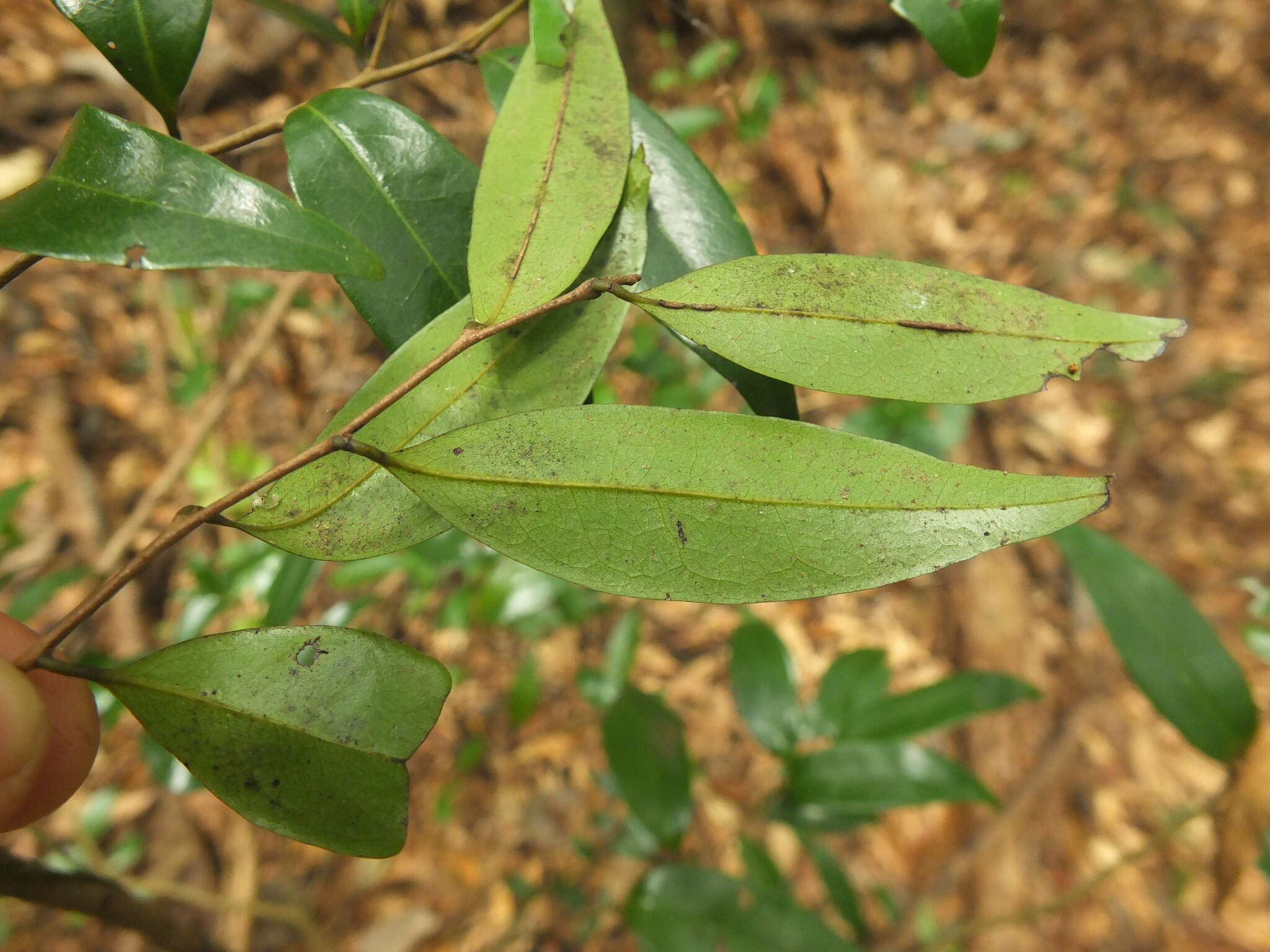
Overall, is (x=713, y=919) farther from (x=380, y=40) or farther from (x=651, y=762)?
(x=380, y=40)

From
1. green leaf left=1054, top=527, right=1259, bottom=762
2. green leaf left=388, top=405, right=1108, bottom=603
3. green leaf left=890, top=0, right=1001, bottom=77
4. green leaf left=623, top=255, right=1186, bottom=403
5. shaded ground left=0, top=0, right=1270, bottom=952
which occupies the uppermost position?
green leaf left=890, top=0, right=1001, bottom=77

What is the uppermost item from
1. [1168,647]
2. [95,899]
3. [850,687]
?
[95,899]

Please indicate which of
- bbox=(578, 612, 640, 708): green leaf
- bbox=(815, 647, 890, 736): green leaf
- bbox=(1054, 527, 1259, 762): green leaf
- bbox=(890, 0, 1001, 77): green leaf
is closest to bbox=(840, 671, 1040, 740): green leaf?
bbox=(815, 647, 890, 736): green leaf

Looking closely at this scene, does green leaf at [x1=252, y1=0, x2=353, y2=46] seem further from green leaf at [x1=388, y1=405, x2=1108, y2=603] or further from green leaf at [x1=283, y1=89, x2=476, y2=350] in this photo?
green leaf at [x1=388, y1=405, x2=1108, y2=603]

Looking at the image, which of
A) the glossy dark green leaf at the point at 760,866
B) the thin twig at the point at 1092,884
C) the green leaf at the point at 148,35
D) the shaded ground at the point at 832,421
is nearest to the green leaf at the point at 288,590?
the green leaf at the point at 148,35

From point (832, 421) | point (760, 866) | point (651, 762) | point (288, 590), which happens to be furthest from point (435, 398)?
point (832, 421)

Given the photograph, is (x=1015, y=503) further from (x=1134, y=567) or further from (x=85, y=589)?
(x=85, y=589)
